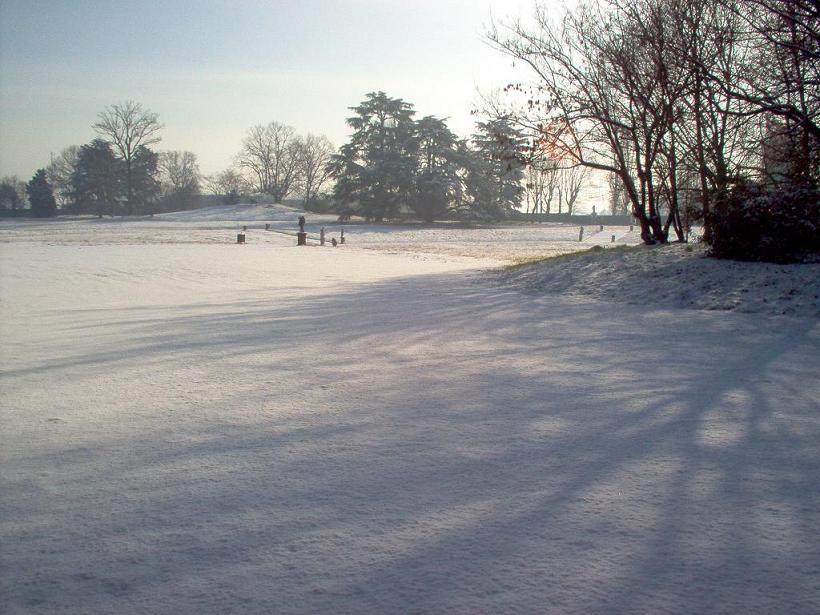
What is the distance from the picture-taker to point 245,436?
395cm

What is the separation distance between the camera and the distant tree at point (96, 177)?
73250 millimetres

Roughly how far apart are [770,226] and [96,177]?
7734cm

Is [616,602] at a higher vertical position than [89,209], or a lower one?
lower

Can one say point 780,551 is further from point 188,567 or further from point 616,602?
point 188,567

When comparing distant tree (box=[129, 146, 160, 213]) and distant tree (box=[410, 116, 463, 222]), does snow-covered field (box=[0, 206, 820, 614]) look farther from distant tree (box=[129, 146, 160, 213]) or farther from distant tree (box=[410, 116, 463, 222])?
distant tree (box=[129, 146, 160, 213])

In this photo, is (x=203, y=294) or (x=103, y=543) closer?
Answer: (x=103, y=543)

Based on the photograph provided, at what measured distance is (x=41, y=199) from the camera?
72.6 m

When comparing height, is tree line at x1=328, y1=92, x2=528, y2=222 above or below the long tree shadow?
above

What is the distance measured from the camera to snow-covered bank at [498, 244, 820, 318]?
919 centimetres

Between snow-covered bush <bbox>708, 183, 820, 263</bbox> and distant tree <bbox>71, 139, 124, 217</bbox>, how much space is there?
74304mm

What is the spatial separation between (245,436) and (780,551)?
294cm

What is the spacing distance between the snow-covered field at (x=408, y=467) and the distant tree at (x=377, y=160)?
49.3m

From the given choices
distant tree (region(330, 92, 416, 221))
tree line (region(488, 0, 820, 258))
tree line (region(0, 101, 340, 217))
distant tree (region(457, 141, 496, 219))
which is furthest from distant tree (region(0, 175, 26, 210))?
tree line (region(488, 0, 820, 258))

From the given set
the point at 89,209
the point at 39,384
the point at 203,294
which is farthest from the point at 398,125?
the point at 39,384
